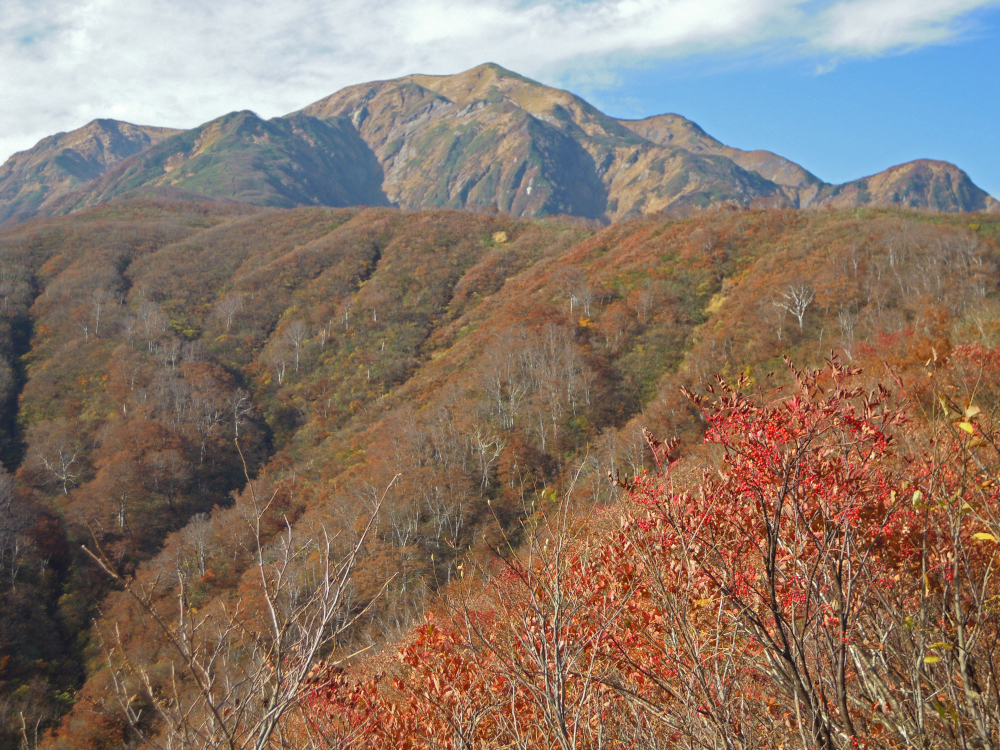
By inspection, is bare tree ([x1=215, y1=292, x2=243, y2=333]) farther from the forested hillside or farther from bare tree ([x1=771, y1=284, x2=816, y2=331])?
bare tree ([x1=771, y1=284, x2=816, y2=331])

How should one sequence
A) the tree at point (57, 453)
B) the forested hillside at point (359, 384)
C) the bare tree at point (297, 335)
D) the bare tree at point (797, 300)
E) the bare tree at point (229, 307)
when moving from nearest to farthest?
1. the forested hillside at point (359, 384)
2. the bare tree at point (797, 300)
3. the tree at point (57, 453)
4. the bare tree at point (297, 335)
5. the bare tree at point (229, 307)

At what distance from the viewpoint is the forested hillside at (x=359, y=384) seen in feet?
91.2

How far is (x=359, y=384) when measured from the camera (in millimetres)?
49750

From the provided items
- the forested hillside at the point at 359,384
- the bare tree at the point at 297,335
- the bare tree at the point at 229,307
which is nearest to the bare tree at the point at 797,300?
the forested hillside at the point at 359,384

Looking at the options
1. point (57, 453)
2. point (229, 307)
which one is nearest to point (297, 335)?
point (229, 307)

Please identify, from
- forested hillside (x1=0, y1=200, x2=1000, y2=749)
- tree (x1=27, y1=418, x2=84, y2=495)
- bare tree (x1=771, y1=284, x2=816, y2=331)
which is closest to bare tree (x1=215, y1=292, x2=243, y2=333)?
forested hillside (x1=0, y1=200, x2=1000, y2=749)

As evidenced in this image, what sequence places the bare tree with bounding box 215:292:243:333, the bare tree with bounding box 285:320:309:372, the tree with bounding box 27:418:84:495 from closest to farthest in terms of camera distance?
the tree with bounding box 27:418:84:495 < the bare tree with bounding box 285:320:309:372 < the bare tree with bounding box 215:292:243:333

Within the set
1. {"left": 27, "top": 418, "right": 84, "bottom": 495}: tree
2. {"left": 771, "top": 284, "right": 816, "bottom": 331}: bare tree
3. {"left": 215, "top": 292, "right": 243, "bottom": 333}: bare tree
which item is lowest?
{"left": 27, "top": 418, "right": 84, "bottom": 495}: tree

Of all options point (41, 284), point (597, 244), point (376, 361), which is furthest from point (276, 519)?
point (41, 284)

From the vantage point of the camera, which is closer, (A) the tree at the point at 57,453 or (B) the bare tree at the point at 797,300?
(B) the bare tree at the point at 797,300

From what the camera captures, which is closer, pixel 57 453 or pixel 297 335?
pixel 57 453

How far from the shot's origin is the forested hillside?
2781 centimetres

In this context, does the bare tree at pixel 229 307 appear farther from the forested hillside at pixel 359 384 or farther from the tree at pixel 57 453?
the tree at pixel 57 453

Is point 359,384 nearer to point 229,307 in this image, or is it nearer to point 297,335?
point 297,335
